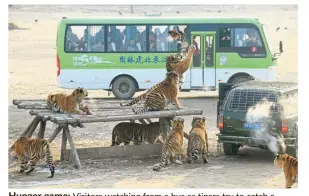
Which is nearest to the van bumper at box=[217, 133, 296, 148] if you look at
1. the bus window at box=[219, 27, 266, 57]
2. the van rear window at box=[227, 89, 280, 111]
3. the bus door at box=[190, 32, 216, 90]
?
the van rear window at box=[227, 89, 280, 111]

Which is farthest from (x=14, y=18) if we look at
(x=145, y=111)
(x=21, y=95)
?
(x=145, y=111)

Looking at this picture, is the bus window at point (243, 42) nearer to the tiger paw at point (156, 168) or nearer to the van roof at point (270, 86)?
the van roof at point (270, 86)

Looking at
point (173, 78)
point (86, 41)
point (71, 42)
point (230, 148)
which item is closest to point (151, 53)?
point (86, 41)

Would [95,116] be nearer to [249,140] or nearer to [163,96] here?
[163,96]

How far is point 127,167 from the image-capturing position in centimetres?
1294

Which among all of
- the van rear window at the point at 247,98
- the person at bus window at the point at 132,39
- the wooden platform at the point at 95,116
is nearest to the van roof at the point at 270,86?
the van rear window at the point at 247,98

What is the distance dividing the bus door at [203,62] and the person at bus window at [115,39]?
2.21 meters

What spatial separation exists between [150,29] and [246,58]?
10.1ft

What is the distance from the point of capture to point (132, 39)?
23.1m

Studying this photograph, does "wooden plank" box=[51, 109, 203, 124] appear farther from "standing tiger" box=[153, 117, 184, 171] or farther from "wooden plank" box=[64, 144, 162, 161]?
"wooden plank" box=[64, 144, 162, 161]

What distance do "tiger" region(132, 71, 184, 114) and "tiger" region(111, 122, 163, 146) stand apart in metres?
0.50

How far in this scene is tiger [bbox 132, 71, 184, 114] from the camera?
13.5 metres

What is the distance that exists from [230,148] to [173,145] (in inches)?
54.6

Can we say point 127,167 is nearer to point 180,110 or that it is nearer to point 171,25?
point 180,110
